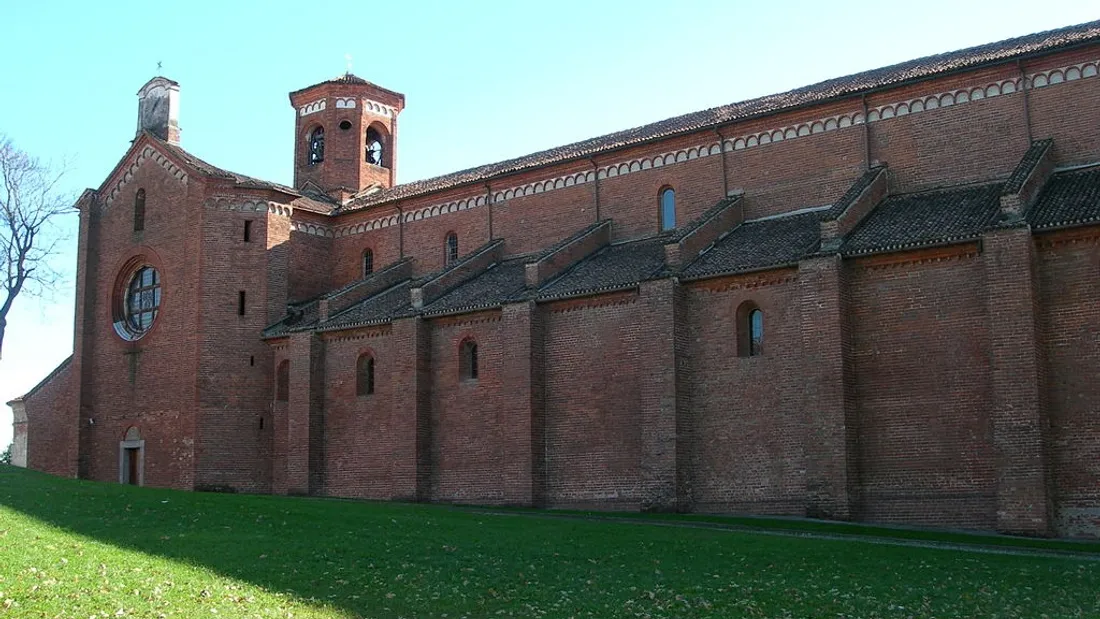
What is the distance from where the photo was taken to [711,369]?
94.3 ft

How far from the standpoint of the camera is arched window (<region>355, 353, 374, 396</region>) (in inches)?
1407

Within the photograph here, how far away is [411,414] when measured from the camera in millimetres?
33656

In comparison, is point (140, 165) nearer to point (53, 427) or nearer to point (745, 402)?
point (53, 427)

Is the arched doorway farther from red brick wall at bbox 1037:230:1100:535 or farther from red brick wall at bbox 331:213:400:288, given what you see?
red brick wall at bbox 1037:230:1100:535

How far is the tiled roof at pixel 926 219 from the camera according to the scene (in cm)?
2569

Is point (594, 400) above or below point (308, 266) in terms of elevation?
below

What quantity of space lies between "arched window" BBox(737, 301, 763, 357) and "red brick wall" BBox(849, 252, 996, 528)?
259 cm

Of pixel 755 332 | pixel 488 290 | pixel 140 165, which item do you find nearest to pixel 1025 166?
pixel 755 332

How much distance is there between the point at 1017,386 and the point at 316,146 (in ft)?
103

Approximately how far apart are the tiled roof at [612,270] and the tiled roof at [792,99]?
10.7ft

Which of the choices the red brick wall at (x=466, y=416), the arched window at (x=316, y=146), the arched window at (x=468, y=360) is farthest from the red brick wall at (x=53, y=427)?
the arched window at (x=468, y=360)

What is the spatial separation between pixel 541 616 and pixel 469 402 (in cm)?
1868

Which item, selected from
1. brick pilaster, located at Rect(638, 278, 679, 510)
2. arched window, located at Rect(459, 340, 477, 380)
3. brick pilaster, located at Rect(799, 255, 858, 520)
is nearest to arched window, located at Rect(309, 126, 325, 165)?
arched window, located at Rect(459, 340, 477, 380)

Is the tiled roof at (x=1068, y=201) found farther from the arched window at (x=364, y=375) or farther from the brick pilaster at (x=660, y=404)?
the arched window at (x=364, y=375)
